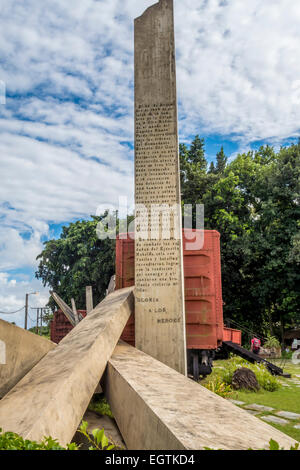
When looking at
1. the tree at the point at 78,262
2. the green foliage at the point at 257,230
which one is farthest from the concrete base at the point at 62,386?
the tree at the point at 78,262

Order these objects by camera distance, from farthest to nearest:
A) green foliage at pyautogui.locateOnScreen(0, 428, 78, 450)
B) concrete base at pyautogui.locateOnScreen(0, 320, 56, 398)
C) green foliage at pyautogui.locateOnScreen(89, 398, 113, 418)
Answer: green foliage at pyautogui.locateOnScreen(89, 398, 113, 418) < concrete base at pyautogui.locateOnScreen(0, 320, 56, 398) < green foliage at pyautogui.locateOnScreen(0, 428, 78, 450)

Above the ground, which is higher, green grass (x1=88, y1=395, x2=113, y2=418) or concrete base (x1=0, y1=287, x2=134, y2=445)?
concrete base (x1=0, y1=287, x2=134, y2=445)

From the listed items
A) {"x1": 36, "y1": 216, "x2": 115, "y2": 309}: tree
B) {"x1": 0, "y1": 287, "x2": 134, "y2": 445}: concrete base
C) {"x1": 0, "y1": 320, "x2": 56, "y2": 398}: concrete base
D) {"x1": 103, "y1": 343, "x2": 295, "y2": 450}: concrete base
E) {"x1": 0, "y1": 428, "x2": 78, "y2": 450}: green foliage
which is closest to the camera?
{"x1": 0, "y1": 428, "x2": 78, "y2": 450}: green foliage

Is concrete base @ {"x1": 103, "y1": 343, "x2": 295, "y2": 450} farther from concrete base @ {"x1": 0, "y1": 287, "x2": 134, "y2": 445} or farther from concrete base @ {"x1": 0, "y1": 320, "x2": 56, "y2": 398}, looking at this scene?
concrete base @ {"x1": 0, "y1": 320, "x2": 56, "y2": 398}

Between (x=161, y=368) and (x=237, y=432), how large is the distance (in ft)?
5.59

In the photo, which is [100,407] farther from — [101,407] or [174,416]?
[174,416]

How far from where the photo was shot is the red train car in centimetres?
616

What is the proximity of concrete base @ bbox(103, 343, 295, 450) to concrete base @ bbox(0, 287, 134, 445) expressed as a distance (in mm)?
293

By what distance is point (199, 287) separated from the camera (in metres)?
6.29

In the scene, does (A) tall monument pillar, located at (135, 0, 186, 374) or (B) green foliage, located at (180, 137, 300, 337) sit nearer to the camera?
(A) tall monument pillar, located at (135, 0, 186, 374)

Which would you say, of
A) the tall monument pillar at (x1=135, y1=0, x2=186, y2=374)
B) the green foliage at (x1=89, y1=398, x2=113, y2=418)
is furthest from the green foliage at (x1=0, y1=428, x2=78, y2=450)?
the tall monument pillar at (x1=135, y1=0, x2=186, y2=374)

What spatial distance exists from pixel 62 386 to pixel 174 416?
1.11 metres

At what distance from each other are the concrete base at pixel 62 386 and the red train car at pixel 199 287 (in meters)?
2.08

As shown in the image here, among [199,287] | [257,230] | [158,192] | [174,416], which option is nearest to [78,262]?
[257,230]
